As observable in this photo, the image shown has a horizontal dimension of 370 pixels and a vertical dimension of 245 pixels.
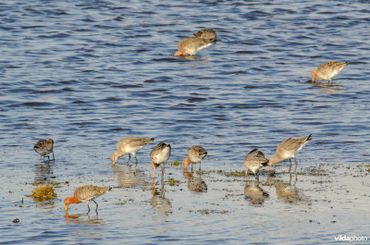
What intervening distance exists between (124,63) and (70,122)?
32.8 ft

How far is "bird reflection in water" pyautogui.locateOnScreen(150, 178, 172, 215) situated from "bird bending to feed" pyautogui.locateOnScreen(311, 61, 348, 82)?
14.8m

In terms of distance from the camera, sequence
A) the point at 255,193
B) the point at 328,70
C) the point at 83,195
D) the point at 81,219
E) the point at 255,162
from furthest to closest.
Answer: the point at 328,70 → the point at 255,162 → the point at 255,193 → the point at 83,195 → the point at 81,219

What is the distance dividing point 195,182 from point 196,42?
19017 millimetres

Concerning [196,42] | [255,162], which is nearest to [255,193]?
[255,162]

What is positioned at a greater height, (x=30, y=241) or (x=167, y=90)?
(x=167, y=90)

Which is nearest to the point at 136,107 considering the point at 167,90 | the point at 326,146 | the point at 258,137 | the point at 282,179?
the point at 167,90

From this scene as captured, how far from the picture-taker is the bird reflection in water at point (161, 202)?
17.9m

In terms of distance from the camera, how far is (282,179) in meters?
20.4

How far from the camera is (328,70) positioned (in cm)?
3334

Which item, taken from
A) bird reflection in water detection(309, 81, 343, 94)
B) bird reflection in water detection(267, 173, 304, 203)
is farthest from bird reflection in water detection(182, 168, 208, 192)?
bird reflection in water detection(309, 81, 343, 94)

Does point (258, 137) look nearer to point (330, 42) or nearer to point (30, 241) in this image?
point (30, 241)

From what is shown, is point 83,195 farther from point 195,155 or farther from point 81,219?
point 195,155

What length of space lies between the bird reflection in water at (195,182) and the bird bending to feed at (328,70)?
506 inches

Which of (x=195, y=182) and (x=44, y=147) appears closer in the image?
(x=195, y=182)
